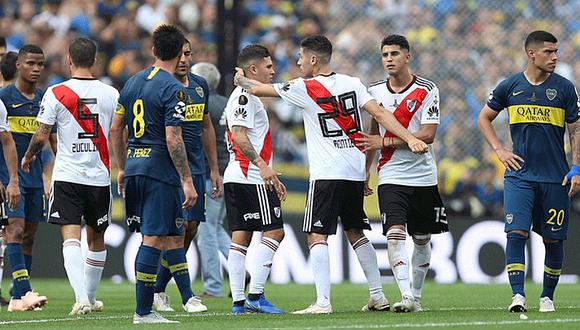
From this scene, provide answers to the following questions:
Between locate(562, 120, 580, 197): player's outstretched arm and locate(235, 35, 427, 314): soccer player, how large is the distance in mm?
1478

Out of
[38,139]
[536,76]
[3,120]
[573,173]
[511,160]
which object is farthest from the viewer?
[3,120]

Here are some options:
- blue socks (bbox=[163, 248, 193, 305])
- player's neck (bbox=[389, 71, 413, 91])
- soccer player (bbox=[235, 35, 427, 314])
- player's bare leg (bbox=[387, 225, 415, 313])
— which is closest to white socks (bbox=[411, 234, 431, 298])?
player's bare leg (bbox=[387, 225, 415, 313])

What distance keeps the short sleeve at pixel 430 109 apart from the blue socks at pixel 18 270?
4.01 m

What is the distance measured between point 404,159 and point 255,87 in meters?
1.40

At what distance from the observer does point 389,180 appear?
10.2 m

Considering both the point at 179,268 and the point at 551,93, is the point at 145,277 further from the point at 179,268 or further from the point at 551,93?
the point at 551,93

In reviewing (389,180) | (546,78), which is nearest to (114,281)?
(389,180)

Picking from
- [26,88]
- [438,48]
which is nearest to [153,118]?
[26,88]

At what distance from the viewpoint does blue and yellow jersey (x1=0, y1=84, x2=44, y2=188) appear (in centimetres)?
1169

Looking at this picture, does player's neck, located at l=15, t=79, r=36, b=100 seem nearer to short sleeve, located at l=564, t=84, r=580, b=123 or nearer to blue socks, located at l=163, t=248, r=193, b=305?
blue socks, located at l=163, t=248, r=193, b=305

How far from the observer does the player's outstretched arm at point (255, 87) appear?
390 inches

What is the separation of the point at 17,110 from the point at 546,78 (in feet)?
16.6

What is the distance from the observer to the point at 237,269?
33.9ft

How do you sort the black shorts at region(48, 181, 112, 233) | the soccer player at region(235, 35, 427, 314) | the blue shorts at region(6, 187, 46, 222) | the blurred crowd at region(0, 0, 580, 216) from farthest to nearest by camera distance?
the blurred crowd at region(0, 0, 580, 216) → the blue shorts at region(6, 187, 46, 222) → the black shorts at region(48, 181, 112, 233) → the soccer player at region(235, 35, 427, 314)
